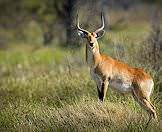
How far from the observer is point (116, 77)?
11320 millimetres

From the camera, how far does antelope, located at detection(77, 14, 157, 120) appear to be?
36.3 ft

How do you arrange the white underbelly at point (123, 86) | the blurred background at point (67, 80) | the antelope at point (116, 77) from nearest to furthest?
1. the blurred background at point (67, 80)
2. the antelope at point (116, 77)
3. the white underbelly at point (123, 86)

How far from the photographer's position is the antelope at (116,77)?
11.1 meters

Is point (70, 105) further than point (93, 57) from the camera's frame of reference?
No

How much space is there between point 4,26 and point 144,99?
2406cm

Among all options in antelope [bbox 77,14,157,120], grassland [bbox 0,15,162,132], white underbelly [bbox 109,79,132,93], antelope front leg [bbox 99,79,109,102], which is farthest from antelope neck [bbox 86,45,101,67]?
grassland [bbox 0,15,162,132]

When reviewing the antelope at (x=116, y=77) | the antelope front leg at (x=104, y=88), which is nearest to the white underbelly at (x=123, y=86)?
the antelope at (x=116, y=77)

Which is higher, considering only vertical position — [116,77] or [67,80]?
[116,77]

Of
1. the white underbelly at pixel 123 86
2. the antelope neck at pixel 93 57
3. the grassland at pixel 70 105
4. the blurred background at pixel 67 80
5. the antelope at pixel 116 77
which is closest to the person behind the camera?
the grassland at pixel 70 105

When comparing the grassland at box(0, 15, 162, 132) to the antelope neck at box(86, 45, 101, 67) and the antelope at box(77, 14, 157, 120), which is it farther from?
the antelope neck at box(86, 45, 101, 67)

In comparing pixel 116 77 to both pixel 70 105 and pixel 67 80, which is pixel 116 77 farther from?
pixel 67 80

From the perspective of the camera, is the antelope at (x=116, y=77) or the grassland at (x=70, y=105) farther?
the antelope at (x=116, y=77)

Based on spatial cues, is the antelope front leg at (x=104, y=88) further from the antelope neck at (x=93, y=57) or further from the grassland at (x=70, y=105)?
the antelope neck at (x=93, y=57)

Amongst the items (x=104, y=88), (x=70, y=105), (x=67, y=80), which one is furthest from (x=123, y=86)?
(x=67, y=80)
